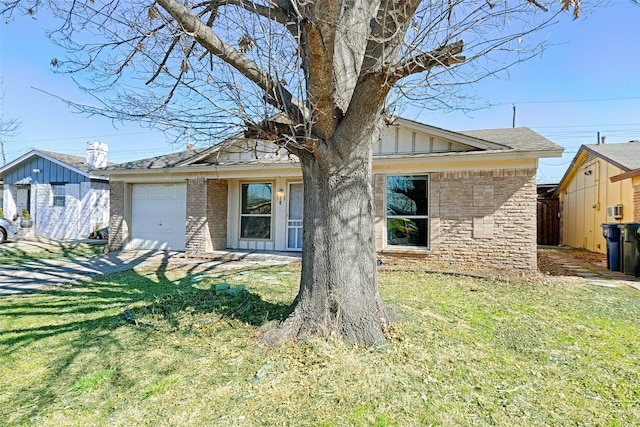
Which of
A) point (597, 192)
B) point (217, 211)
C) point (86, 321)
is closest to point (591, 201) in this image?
point (597, 192)

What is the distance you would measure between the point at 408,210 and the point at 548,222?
11835 millimetres

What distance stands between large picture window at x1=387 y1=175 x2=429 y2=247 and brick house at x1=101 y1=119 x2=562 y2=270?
0.03 m

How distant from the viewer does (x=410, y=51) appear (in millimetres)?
3219

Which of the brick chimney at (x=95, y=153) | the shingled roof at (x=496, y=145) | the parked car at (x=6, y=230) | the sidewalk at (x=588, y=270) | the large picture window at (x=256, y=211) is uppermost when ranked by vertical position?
the brick chimney at (x=95, y=153)

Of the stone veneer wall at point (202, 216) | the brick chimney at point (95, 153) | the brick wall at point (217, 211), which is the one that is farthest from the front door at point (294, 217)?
the brick chimney at point (95, 153)

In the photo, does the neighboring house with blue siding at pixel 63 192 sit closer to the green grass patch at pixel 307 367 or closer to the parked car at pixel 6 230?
the parked car at pixel 6 230

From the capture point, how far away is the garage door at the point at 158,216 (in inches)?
469

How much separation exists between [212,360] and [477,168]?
7.66 meters

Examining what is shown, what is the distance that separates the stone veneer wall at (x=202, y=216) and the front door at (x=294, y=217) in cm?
241

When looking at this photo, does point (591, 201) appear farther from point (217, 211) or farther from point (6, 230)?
point (6, 230)

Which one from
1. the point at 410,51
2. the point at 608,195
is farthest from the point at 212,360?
the point at 608,195

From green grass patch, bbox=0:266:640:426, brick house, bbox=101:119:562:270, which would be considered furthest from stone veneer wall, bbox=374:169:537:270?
green grass patch, bbox=0:266:640:426

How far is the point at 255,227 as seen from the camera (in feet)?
38.5

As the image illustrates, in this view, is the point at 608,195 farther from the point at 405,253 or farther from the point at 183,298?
the point at 183,298
